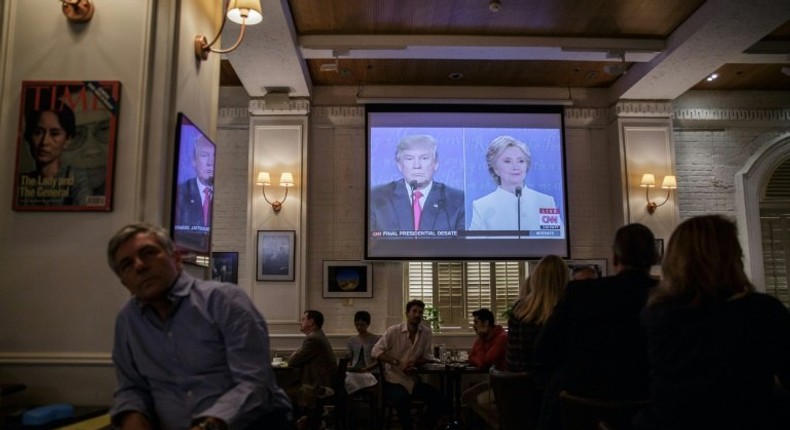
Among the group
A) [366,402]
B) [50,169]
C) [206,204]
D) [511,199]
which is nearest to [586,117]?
[511,199]

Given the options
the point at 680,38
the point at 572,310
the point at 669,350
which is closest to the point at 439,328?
the point at 680,38

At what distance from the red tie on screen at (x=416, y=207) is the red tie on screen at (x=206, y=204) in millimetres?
4210

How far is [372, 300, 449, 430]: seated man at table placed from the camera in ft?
17.7

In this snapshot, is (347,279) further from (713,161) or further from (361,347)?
(713,161)

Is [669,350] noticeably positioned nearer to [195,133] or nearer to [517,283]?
[195,133]

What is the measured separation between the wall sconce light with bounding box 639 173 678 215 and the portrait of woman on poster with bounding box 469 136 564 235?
108cm

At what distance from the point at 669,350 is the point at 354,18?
493cm

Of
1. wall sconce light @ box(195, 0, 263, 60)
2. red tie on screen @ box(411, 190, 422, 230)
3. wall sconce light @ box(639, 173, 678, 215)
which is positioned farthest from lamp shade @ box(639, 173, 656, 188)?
wall sconce light @ box(195, 0, 263, 60)

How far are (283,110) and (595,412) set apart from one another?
596cm

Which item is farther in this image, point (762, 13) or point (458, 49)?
point (458, 49)

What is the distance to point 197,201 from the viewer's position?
121 inches

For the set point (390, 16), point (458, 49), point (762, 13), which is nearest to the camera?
point (762, 13)

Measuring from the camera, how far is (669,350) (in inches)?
65.3

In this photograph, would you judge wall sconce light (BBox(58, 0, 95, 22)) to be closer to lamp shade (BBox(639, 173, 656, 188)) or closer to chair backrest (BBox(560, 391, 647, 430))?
chair backrest (BBox(560, 391, 647, 430))
